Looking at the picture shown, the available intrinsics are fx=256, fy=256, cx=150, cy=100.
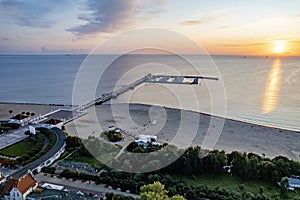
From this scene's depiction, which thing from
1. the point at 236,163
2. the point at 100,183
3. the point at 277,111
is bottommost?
the point at 100,183

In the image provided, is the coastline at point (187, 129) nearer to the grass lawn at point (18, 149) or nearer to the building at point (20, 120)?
the grass lawn at point (18, 149)

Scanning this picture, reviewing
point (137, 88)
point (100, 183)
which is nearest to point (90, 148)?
point (100, 183)

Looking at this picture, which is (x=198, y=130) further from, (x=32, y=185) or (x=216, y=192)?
(x=32, y=185)

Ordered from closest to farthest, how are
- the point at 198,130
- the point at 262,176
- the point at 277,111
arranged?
1. the point at 262,176
2. the point at 198,130
3. the point at 277,111

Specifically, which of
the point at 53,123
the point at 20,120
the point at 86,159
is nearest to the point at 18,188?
the point at 86,159

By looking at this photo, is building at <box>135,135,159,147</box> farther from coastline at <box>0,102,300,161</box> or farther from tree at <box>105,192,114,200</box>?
tree at <box>105,192,114,200</box>

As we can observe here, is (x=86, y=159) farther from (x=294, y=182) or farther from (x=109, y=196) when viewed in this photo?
(x=294, y=182)

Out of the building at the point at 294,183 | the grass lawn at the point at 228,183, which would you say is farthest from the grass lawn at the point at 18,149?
the building at the point at 294,183
